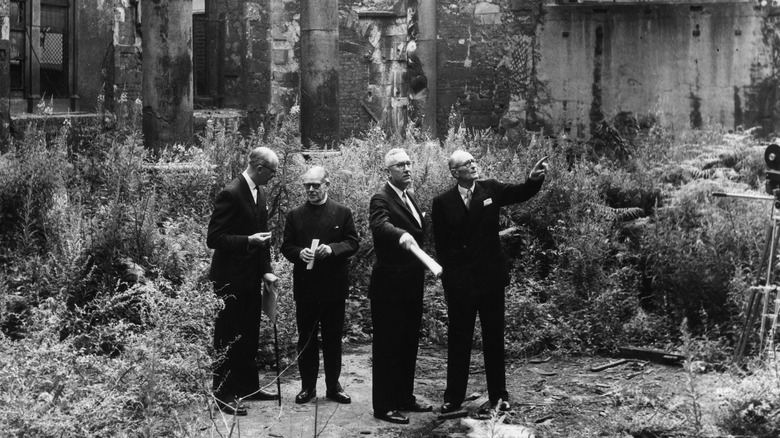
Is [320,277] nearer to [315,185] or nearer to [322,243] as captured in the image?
[322,243]

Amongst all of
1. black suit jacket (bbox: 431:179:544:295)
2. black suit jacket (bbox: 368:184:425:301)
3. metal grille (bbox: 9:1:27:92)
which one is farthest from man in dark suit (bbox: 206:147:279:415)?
metal grille (bbox: 9:1:27:92)

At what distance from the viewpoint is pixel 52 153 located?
10.0m

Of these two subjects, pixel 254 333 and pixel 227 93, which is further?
A: pixel 227 93

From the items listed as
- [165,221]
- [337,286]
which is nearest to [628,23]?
[165,221]

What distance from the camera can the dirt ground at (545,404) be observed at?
652cm

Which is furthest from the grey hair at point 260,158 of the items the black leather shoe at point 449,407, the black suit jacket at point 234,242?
the black leather shoe at point 449,407

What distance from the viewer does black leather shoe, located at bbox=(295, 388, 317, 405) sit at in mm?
7241

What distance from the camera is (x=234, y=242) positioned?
688 cm

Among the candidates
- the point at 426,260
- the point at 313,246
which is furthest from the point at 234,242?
the point at 426,260

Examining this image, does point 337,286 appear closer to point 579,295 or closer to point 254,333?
point 254,333

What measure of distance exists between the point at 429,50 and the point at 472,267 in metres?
11.5

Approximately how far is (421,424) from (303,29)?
658 cm

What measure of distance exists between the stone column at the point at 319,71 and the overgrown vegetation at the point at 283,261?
0.60 metres

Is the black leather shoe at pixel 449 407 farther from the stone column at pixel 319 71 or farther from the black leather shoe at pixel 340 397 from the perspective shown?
the stone column at pixel 319 71
